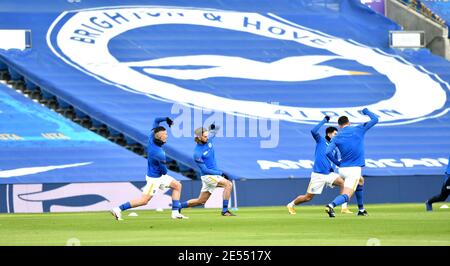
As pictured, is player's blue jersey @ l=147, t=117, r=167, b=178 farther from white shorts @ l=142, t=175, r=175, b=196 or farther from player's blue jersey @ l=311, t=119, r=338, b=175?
player's blue jersey @ l=311, t=119, r=338, b=175

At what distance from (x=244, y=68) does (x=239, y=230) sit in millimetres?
25672

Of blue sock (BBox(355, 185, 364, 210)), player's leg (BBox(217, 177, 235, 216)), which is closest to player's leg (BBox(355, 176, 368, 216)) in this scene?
blue sock (BBox(355, 185, 364, 210))

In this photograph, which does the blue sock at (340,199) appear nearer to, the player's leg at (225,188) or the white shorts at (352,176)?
the white shorts at (352,176)

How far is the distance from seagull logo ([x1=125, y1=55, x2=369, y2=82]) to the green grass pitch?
18.9 m

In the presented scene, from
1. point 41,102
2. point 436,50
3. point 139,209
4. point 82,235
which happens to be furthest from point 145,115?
point 82,235

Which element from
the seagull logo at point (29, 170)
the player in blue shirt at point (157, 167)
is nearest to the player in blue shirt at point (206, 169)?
the player in blue shirt at point (157, 167)

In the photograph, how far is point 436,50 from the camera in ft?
177

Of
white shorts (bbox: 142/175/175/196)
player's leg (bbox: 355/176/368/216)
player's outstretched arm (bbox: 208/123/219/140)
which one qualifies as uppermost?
player's outstretched arm (bbox: 208/123/219/140)

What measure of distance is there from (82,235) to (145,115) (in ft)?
75.3

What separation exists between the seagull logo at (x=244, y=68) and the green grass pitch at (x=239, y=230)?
18.9m

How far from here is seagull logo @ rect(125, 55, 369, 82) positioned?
154 ft
